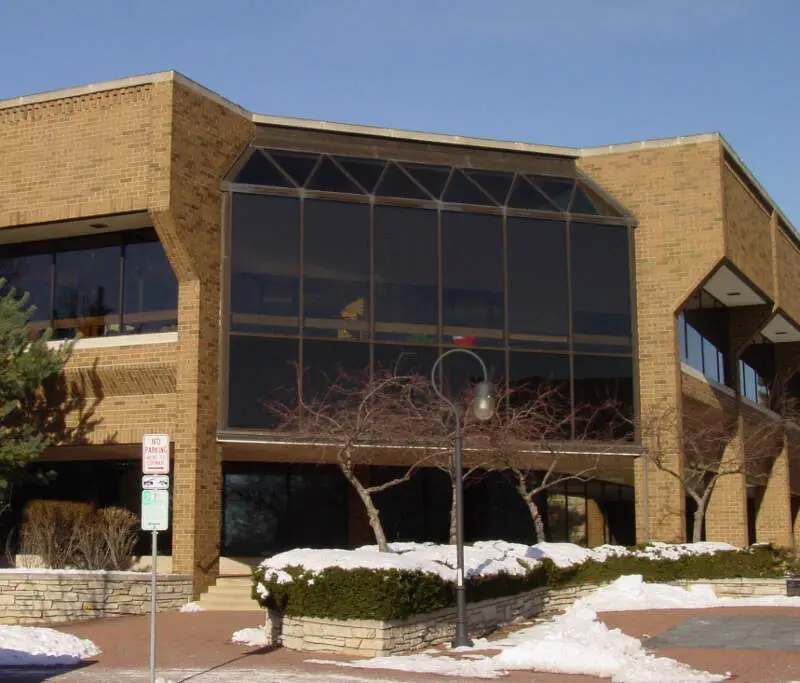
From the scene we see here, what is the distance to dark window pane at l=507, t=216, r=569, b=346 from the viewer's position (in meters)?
28.1

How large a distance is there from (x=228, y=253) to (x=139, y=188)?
2.49 meters

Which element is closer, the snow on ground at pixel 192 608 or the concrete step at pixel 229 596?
the snow on ground at pixel 192 608

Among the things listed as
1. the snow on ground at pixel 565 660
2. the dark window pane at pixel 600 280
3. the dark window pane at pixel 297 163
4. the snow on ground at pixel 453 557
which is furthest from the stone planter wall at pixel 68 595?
the dark window pane at pixel 600 280

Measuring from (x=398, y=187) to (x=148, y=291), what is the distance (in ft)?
21.5

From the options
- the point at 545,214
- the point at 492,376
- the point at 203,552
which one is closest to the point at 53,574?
the point at 203,552

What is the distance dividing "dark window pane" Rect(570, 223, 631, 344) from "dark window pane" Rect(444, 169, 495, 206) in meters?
2.45

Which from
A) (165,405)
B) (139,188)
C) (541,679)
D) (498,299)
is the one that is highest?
(139,188)

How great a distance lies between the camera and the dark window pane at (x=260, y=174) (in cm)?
2681

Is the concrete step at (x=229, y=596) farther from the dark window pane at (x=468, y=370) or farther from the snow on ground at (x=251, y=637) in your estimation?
the dark window pane at (x=468, y=370)

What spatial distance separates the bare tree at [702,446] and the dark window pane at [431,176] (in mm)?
7857

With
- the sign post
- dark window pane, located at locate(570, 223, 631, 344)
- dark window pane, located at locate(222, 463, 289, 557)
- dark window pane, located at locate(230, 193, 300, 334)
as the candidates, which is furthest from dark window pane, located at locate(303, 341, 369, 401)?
the sign post

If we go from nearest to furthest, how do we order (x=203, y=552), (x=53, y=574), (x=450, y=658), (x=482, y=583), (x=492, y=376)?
(x=450, y=658), (x=482, y=583), (x=53, y=574), (x=203, y=552), (x=492, y=376)

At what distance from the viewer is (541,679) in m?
14.9

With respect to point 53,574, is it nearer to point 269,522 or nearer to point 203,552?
point 203,552
